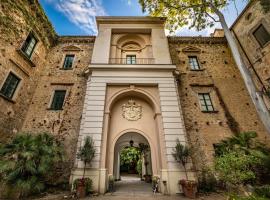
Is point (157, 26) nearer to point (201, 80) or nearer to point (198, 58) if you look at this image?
point (198, 58)

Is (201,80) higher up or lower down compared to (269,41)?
lower down

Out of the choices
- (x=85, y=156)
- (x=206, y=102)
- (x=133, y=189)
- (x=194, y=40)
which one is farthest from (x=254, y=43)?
(x=85, y=156)

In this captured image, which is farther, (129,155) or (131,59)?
(129,155)

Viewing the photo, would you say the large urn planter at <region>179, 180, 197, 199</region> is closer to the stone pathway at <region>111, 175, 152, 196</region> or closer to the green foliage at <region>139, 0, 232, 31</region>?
the stone pathway at <region>111, 175, 152, 196</region>

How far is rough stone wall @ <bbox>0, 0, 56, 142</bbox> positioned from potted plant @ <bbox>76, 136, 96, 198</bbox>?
4.84m

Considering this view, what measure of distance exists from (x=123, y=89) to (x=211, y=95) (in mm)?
6843

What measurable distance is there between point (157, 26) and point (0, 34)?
36.8 ft

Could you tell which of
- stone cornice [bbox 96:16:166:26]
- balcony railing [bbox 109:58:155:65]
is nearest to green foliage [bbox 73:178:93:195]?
balcony railing [bbox 109:58:155:65]

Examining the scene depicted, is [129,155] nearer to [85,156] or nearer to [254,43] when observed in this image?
[85,156]

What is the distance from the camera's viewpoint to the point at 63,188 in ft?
25.7

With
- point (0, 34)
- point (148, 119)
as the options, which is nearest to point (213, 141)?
point (148, 119)

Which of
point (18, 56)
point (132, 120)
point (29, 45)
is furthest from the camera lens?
point (29, 45)

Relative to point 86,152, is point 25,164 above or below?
below

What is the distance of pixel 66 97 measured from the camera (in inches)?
420
